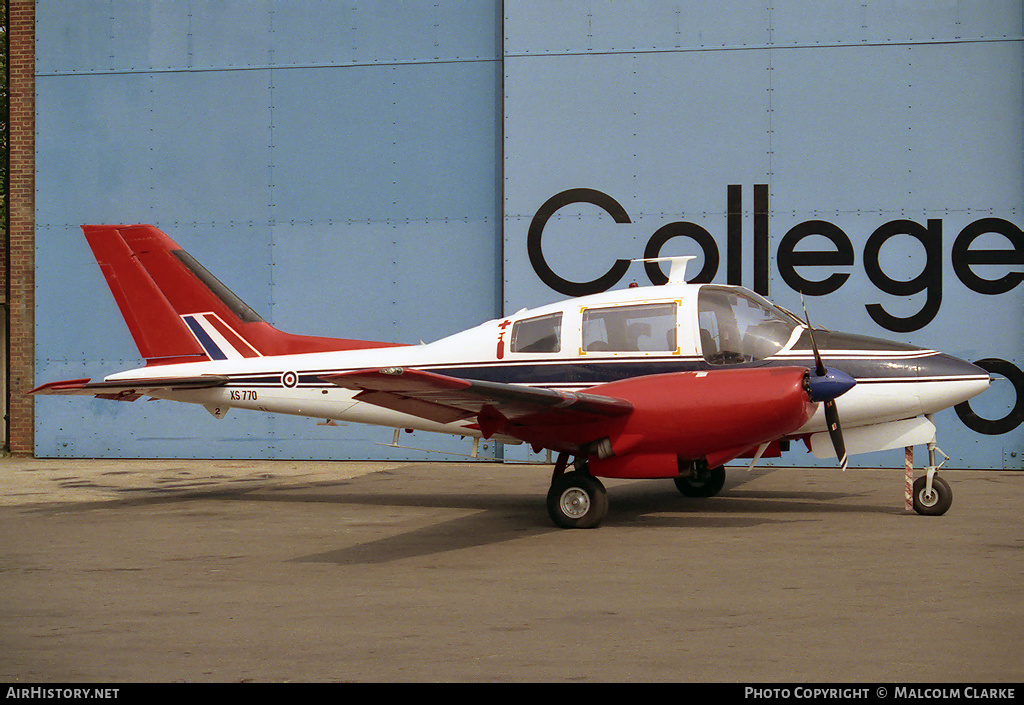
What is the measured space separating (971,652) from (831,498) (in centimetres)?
702

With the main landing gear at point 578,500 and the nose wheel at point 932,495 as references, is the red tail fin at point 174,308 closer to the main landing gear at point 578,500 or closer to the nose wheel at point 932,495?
the main landing gear at point 578,500

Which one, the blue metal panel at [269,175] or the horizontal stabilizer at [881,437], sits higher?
the blue metal panel at [269,175]

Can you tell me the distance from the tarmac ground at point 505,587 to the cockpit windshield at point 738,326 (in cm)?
186

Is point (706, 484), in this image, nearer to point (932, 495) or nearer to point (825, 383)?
point (932, 495)

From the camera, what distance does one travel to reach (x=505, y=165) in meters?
16.7

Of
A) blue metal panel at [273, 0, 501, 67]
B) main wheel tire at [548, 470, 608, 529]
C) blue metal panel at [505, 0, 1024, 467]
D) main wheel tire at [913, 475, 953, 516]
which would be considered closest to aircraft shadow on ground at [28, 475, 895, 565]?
main wheel tire at [548, 470, 608, 529]

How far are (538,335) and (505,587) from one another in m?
4.28

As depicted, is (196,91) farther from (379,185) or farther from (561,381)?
(561,381)

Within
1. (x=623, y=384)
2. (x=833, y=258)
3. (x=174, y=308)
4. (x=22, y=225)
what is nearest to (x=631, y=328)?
(x=623, y=384)

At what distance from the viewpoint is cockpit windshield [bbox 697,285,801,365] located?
10.3 metres

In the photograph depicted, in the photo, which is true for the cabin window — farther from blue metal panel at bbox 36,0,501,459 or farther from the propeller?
blue metal panel at bbox 36,0,501,459

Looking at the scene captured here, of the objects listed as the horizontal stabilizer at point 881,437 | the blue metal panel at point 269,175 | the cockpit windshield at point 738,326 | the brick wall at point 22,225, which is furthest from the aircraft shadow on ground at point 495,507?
the brick wall at point 22,225

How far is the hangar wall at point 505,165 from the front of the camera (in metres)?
15.7

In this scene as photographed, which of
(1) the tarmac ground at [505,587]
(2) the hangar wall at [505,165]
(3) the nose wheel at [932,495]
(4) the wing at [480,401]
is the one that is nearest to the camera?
(1) the tarmac ground at [505,587]
